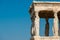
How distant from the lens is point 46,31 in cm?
10169

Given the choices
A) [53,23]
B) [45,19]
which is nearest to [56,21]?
[53,23]

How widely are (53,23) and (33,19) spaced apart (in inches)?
192

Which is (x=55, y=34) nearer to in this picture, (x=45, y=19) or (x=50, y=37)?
(x=50, y=37)

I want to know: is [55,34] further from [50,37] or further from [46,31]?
[46,31]

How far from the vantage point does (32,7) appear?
97062 millimetres

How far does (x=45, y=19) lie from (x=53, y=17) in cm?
218

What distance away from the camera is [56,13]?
9588 centimetres

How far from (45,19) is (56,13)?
657 cm

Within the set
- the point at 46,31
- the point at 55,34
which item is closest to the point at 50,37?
the point at 55,34

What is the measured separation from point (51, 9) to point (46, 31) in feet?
23.0

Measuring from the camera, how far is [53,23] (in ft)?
315

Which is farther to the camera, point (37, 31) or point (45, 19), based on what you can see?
point (45, 19)

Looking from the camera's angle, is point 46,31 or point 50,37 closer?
point 50,37

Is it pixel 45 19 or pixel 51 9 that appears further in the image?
pixel 45 19
